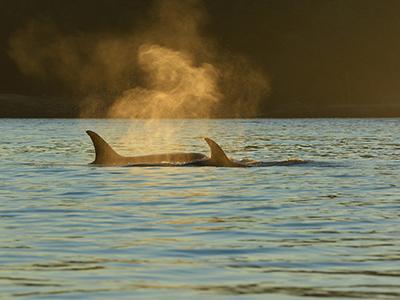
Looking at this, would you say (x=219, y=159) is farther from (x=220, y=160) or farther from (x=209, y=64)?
(x=209, y=64)

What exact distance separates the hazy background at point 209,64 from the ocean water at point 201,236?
13924 cm

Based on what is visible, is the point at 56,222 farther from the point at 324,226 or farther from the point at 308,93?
the point at 308,93

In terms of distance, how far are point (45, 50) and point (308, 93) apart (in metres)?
44.7

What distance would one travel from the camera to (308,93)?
599ft

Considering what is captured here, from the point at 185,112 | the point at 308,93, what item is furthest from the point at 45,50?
the point at 308,93

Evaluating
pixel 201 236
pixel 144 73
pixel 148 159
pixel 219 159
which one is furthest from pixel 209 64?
pixel 201 236

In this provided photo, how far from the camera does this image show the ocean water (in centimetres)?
1297

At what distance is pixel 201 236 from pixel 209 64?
181 m

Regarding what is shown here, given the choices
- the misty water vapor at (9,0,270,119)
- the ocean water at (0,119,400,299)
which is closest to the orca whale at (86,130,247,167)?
the ocean water at (0,119,400,299)

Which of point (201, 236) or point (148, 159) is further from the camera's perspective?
point (148, 159)

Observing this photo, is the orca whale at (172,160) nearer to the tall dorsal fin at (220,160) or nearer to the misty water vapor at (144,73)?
the tall dorsal fin at (220,160)

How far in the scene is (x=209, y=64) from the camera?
→ 197375 millimetres

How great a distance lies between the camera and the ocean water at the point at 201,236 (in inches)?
511

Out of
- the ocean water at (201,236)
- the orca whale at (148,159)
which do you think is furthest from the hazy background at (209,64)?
the ocean water at (201,236)
